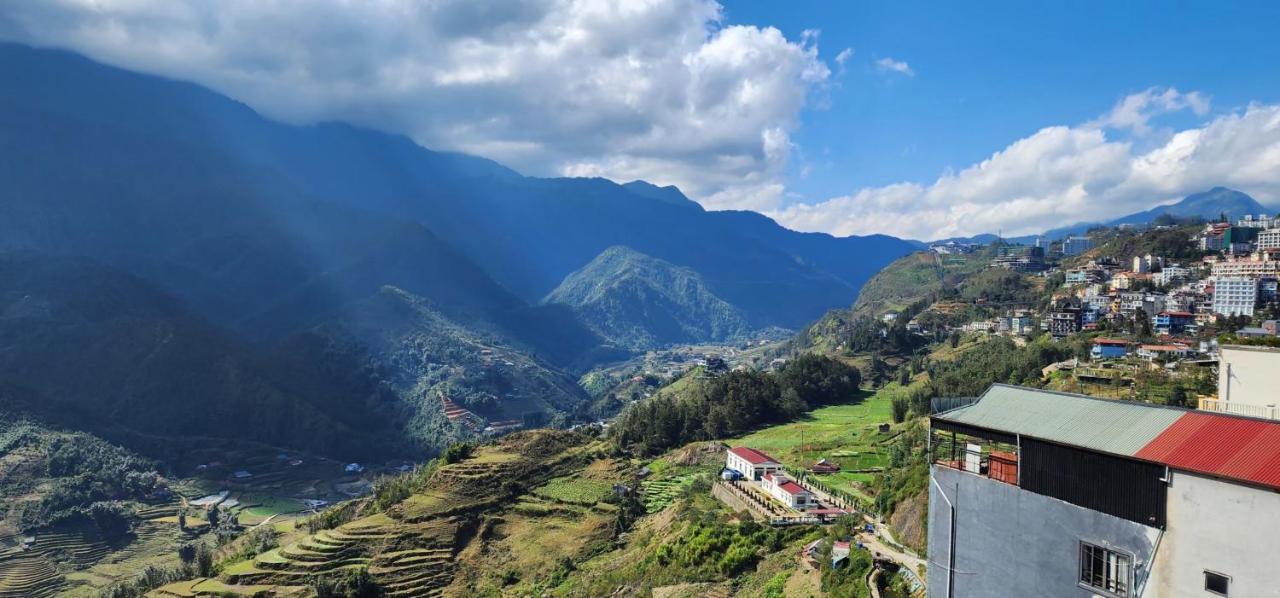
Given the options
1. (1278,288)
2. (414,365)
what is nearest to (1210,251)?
(1278,288)

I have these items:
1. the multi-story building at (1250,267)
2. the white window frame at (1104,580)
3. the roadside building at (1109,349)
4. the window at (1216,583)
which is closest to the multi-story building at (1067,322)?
the multi-story building at (1250,267)

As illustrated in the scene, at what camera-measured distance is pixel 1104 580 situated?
34.6ft

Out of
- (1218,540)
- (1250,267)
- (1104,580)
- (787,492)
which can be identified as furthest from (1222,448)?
(1250,267)

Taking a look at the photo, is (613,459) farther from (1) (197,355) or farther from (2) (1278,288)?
(1) (197,355)

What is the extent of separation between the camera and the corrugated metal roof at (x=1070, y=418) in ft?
34.6

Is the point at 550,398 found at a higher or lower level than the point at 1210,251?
lower

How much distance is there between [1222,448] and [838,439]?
4949 centimetres

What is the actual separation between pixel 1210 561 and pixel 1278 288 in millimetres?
79317

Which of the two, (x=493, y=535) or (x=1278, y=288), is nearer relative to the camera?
(x=493, y=535)

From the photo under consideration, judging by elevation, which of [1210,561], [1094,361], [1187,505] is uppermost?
[1187,505]

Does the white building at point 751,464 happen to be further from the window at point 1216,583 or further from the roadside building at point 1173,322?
the roadside building at point 1173,322

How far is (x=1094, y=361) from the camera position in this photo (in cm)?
5341

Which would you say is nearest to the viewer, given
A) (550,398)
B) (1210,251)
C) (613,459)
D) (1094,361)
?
(1094,361)

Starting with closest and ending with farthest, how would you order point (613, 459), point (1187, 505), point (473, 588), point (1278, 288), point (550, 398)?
point (1187, 505)
point (473, 588)
point (613, 459)
point (1278, 288)
point (550, 398)
